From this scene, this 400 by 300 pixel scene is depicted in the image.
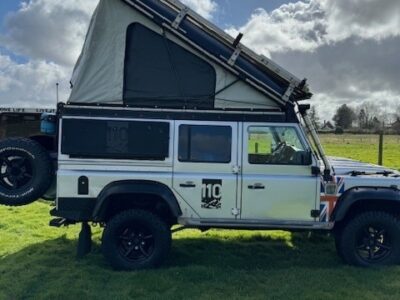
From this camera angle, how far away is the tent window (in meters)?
5.89

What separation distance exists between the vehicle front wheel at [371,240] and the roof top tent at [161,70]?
5.86 feet

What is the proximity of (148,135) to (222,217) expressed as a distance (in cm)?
137

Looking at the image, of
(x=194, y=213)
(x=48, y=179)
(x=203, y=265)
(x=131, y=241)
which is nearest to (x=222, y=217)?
(x=194, y=213)

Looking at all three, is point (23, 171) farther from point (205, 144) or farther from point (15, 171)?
point (205, 144)

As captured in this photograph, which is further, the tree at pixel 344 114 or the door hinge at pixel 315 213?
the tree at pixel 344 114

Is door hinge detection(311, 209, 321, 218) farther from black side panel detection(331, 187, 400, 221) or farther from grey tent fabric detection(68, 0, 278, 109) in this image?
grey tent fabric detection(68, 0, 278, 109)

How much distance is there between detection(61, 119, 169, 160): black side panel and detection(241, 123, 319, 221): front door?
3.51ft

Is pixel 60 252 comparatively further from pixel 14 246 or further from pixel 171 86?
pixel 171 86

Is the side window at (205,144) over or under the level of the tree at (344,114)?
under

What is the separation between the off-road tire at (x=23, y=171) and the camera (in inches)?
228

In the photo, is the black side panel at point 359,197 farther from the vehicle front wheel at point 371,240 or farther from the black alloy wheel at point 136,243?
the black alloy wheel at point 136,243

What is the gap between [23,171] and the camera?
591 cm

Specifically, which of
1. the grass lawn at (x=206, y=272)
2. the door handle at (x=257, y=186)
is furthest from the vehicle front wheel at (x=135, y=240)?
the door handle at (x=257, y=186)

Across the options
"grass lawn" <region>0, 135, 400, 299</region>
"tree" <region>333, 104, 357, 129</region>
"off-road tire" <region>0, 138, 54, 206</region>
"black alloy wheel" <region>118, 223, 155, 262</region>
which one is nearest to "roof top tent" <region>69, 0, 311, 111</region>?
"off-road tire" <region>0, 138, 54, 206</region>
